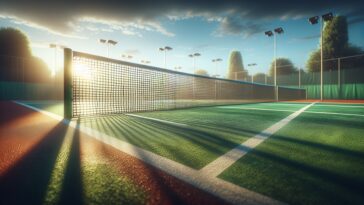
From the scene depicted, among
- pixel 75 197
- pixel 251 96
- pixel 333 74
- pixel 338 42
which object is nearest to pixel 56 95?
pixel 251 96

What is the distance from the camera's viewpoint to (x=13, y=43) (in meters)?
42.1

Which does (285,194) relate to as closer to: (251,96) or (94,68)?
(94,68)

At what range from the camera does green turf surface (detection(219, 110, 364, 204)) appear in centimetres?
148

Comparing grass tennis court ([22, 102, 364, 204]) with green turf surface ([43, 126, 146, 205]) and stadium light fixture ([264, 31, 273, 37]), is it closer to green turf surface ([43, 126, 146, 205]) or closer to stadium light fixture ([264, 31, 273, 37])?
green turf surface ([43, 126, 146, 205])

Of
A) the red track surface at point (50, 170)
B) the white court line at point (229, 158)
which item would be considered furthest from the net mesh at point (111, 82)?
the white court line at point (229, 158)

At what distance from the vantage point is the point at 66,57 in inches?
219

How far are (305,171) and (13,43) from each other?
5607 cm

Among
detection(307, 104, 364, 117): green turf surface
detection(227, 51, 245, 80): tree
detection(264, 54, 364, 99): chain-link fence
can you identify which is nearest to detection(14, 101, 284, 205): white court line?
detection(307, 104, 364, 117): green turf surface

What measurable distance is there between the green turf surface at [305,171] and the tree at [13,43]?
180 ft

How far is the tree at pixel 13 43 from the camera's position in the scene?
4147 centimetres

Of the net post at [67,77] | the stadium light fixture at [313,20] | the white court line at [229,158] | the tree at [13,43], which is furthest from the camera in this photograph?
the tree at [13,43]

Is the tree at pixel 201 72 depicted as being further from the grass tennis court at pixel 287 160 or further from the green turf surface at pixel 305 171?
the green turf surface at pixel 305 171

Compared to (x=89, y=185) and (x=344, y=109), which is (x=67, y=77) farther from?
(x=344, y=109)

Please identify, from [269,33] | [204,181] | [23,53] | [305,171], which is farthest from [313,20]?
[23,53]
